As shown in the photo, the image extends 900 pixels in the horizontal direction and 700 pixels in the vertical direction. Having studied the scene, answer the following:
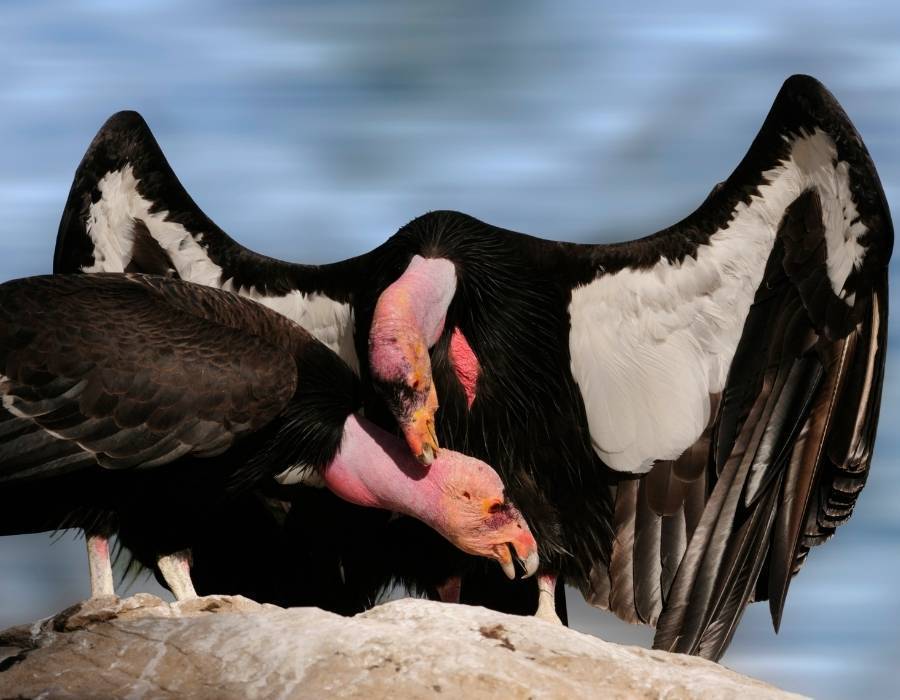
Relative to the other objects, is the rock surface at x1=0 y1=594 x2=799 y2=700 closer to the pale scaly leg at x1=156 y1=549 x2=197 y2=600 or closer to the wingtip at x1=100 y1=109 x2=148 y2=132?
the pale scaly leg at x1=156 y1=549 x2=197 y2=600

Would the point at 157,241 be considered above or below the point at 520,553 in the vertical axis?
above

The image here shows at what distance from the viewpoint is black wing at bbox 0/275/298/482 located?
570cm

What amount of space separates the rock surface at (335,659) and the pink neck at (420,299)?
1427mm

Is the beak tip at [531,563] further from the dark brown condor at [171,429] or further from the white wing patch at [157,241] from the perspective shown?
the white wing patch at [157,241]

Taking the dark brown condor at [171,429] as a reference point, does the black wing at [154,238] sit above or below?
above

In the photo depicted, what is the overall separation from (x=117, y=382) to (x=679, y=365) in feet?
9.43

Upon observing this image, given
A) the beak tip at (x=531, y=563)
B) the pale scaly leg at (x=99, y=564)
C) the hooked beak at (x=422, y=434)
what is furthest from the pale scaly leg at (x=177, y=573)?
the beak tip at (x=531, y=563)

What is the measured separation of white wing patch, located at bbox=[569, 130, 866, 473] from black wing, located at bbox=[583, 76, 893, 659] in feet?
0.06

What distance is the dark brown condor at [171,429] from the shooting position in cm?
575

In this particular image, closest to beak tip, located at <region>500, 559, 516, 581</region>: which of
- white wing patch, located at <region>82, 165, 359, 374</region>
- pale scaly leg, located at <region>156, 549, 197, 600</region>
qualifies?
pale scaly leg, located at <region>156, 549, 197, 600</region>

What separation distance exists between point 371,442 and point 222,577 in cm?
146

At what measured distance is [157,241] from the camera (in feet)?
25.5

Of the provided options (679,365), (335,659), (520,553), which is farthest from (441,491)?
(679,365)

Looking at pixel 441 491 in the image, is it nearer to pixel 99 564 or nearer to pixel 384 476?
pixel 384 476
